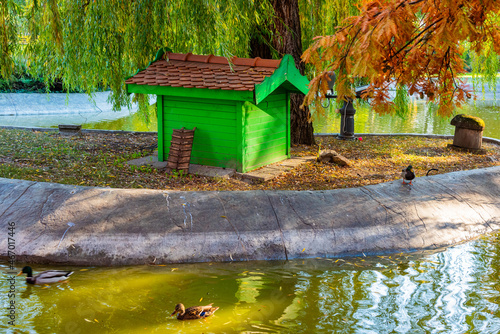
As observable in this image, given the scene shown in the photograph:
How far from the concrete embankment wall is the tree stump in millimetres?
4295

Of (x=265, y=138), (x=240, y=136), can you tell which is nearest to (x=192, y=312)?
(x=240, y=136)

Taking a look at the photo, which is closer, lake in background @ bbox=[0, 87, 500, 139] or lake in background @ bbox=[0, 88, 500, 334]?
lake in background @ bbox=[0, 88, 500, 334]

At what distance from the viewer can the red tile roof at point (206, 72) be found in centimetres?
884

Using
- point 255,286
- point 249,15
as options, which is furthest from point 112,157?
point 255,286

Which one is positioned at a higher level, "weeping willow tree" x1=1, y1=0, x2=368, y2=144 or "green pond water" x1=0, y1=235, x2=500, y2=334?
"weeping willow tree" x1=1, y1=0, x2=368, y2=144

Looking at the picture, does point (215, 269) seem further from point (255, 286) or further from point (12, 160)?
point (12, 160)

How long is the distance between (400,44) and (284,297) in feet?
9.83

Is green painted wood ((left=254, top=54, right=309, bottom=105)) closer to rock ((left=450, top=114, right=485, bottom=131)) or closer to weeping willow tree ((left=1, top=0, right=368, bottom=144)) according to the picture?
weeping willow tree ((left=1, top=0, right=368, bottom=144))

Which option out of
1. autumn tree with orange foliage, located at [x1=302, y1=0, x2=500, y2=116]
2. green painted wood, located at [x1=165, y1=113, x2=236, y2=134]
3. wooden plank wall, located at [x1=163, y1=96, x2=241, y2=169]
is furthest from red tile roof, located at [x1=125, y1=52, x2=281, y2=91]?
autumn tree with orange foliage, located at [x1=302, y1=0, x2=500, y2=116]

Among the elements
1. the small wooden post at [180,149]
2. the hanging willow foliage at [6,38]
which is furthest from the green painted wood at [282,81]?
the hanging willow foliage at [6,38]

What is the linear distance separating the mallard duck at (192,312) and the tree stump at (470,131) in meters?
9.18

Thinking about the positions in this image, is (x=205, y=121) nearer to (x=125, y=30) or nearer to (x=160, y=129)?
(x=160, y=129)

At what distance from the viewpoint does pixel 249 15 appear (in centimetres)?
998

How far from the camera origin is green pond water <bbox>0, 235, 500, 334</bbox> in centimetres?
480
